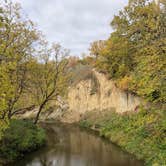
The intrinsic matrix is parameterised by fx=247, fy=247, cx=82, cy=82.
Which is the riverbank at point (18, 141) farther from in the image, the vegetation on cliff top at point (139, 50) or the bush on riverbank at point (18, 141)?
the vegetation on cliff top at point (139, 50)

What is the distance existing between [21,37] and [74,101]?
30.3 meters

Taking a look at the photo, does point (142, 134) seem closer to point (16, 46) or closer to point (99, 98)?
point (16, 46)

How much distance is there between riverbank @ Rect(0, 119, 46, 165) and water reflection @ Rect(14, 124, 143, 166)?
683 mm

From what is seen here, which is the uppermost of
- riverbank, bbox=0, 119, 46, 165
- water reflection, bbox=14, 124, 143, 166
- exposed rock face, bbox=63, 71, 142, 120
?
exposed rock face, bbox=63, 71, 142, 120

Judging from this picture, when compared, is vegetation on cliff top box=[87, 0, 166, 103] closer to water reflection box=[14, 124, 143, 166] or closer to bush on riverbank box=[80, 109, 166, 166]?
bush on riverbank box=[80, 109, 166, 166]

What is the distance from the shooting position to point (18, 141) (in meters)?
20.2

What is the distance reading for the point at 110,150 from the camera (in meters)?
22.7

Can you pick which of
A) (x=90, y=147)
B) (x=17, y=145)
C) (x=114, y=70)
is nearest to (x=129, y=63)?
(x=114, y=70)

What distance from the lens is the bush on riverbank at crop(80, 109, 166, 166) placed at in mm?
12982

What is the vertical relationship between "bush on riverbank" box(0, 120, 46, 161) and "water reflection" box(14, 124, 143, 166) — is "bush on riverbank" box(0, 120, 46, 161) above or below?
above

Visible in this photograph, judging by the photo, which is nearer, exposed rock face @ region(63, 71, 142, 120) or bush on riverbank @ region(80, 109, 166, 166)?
bush on riverbank @ region(80, 109, 166, 166)

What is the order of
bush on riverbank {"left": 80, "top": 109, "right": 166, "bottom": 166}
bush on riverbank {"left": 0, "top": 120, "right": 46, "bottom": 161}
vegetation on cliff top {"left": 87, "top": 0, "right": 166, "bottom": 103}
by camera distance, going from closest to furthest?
vegetation on cliff top {"left": 87, "top": 0, "right": 166, "bottom": 103}
bush on riverbank {"left": 80, "top": 109, "right": 166, "bottom": 166}
bush on riverbank {"left": 0, "top": 120, "right": 46, "bottom": 161}

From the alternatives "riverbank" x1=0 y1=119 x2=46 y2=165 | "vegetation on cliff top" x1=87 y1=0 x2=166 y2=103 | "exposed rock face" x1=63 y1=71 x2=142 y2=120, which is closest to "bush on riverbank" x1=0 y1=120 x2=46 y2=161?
"riverbank" x1=0 y1=119 x2=46 y2=165

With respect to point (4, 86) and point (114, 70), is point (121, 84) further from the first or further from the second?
point (4, 86)
